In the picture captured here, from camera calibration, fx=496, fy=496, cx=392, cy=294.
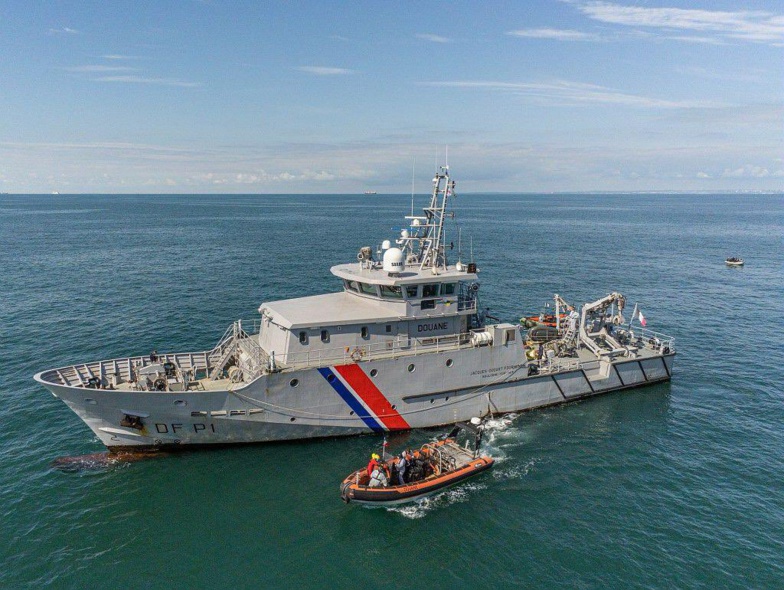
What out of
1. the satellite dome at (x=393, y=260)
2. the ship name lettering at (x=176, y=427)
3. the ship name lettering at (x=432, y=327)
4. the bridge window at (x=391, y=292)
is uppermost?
the satellite dome at (x=393, y=260)

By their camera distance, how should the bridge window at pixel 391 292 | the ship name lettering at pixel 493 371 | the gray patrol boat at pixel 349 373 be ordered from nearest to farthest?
the gray patrol boat at pixel 349 373 → the bridge window at pixel 391 292 → the ship name lettering at pixel 493 371

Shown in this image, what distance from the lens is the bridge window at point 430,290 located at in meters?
22.6

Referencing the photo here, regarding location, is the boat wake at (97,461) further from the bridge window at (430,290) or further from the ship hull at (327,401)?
the bridge window at (430,290)

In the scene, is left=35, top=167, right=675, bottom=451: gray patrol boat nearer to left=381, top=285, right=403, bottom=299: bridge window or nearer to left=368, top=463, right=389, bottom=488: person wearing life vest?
left=381, top=285, right=403, bottom=299: bridge window

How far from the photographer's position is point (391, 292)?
22609mm

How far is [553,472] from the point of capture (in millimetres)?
20156

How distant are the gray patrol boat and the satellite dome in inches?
2.5

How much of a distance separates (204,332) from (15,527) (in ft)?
66.7

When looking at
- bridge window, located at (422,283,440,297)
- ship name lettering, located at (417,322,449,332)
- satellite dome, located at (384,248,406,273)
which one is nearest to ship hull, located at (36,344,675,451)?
ship name lettering, located at (417,322,449,332)

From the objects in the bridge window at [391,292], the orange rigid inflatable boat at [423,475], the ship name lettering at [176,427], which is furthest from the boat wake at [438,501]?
the bridge window at [391,292]

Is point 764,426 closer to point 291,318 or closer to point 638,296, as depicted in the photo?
point 291,318

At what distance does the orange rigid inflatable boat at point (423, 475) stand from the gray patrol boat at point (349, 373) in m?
3.02

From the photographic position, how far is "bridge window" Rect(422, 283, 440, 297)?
22.6 m

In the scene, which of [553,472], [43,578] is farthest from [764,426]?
[43,578]
